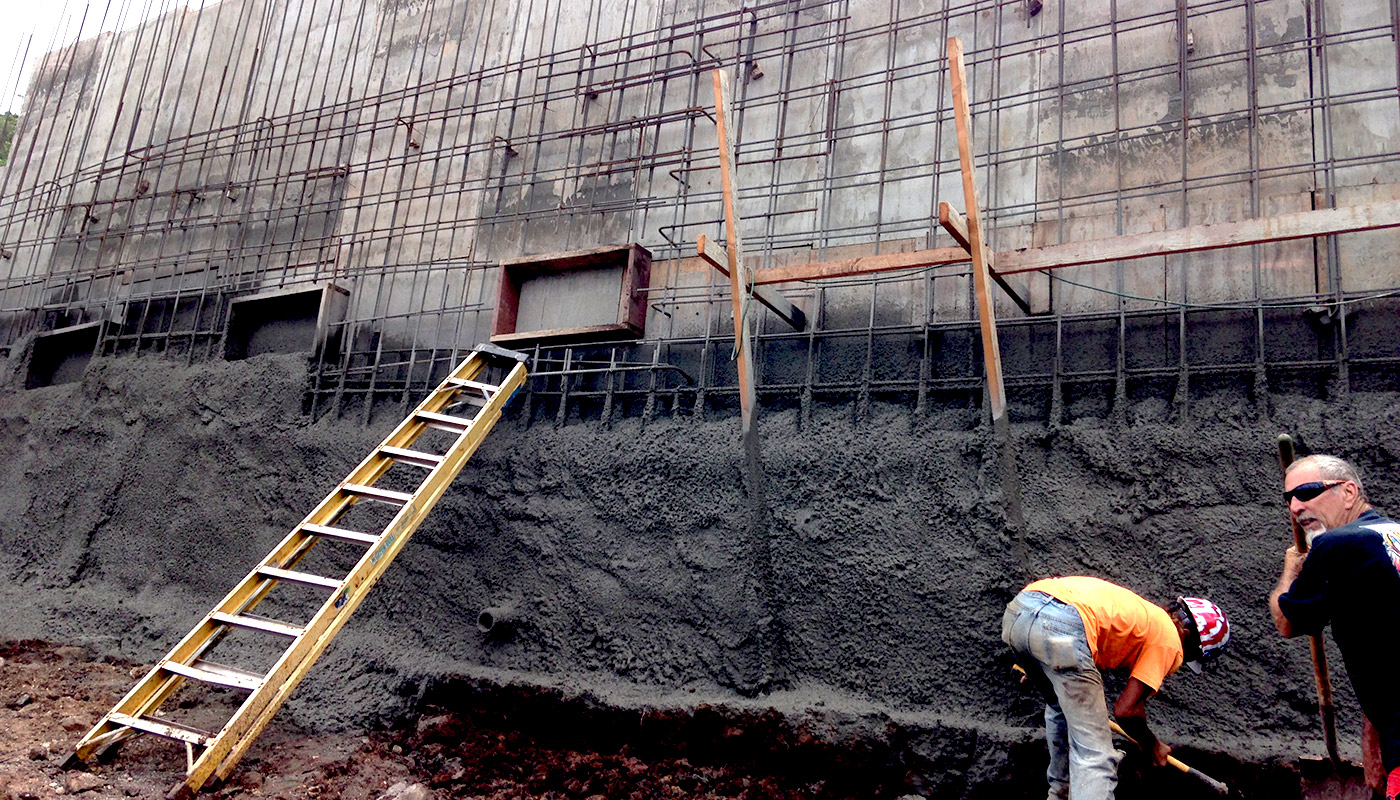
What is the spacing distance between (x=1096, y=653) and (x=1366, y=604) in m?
1.18

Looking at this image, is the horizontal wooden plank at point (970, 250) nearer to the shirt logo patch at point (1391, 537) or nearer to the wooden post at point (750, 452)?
the wooden post at point (750, 452)

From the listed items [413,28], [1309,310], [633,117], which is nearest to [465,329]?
[633,117]

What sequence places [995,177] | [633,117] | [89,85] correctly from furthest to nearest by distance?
[89,85] < [633,117] < [995,177]

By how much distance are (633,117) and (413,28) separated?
313 centimetres

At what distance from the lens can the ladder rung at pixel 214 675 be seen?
4273 mm

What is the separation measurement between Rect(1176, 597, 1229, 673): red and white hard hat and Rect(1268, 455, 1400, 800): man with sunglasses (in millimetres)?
784

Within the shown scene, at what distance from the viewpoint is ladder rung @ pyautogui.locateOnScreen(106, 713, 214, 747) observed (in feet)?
13.5

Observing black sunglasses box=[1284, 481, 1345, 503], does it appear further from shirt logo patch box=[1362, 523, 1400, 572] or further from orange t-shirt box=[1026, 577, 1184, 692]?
orange t-shirt box=[1026, 577, 1184, 692]

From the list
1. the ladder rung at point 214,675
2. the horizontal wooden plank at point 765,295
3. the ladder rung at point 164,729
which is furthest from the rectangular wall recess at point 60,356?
the horizontal wooden plank at point 765,295

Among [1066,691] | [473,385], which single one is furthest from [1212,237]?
[473,385]

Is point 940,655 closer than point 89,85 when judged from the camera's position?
Yes

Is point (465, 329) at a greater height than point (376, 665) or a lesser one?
greater

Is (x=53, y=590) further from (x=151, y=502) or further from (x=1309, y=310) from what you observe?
(x=1309, y=310)

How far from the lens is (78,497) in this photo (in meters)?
7.61
